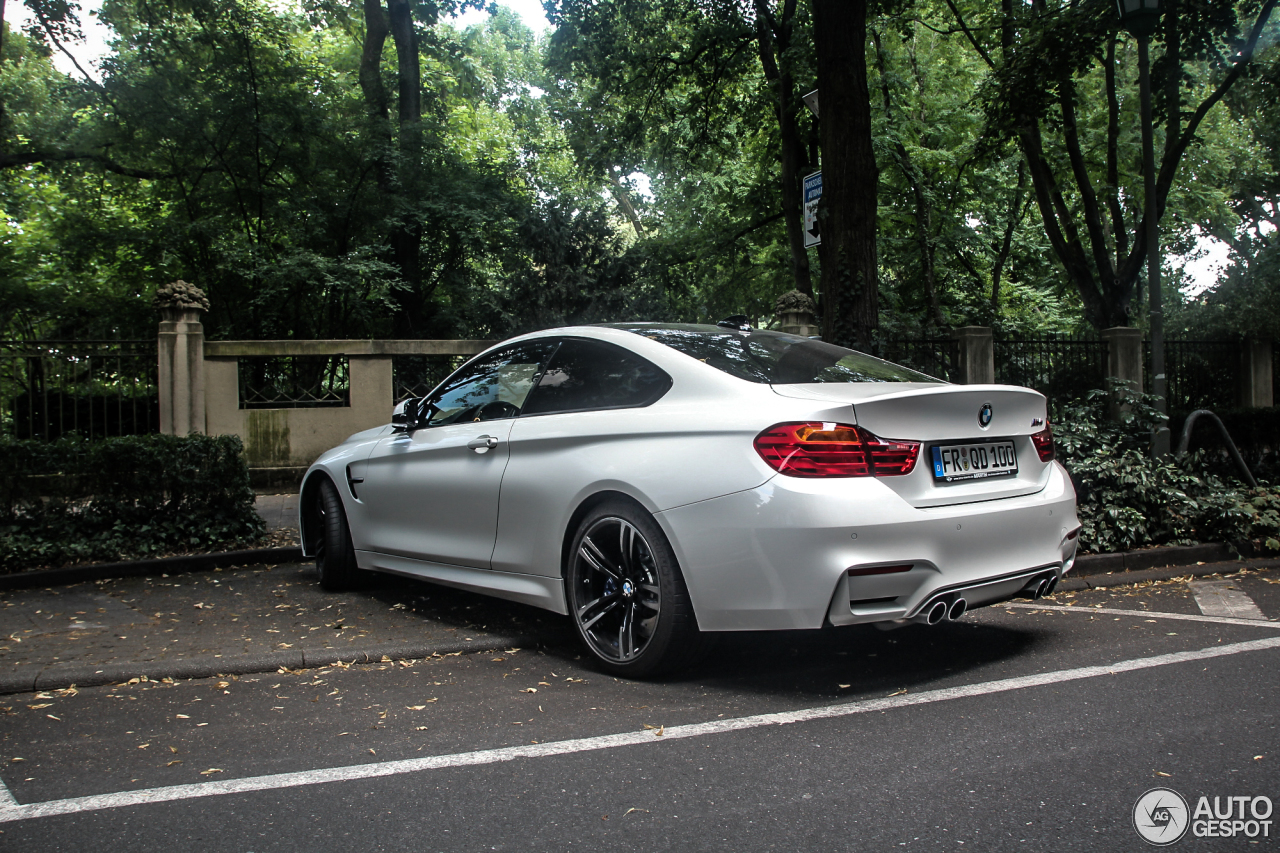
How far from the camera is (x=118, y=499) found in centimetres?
716

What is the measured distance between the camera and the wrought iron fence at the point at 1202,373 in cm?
1517

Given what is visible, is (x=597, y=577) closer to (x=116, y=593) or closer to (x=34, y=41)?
(x=116, y=593)

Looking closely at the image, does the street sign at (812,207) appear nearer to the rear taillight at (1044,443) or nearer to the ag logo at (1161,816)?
the rear taillight at (1044,443)

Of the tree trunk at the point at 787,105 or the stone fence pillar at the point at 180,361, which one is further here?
the tree trunk at the point at 787,105

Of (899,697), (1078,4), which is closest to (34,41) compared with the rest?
(1078,4)

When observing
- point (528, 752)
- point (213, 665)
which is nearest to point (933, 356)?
point (213, 665)

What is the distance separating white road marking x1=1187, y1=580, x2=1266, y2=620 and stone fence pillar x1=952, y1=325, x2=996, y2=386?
7.24m

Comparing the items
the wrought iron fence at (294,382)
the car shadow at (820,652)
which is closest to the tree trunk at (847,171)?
the car shadow at (820,652)

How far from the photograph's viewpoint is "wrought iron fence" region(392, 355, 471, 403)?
39.2ft

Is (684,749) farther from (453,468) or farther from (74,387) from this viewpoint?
(74,387)

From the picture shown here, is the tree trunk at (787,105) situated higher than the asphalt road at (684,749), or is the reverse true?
the tree trunk at (787,105)

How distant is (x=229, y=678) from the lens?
4.34m

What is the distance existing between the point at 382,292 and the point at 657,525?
41.8ft

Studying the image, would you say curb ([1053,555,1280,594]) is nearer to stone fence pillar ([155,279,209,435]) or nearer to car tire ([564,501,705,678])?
car tire ([564,501,705,678])
